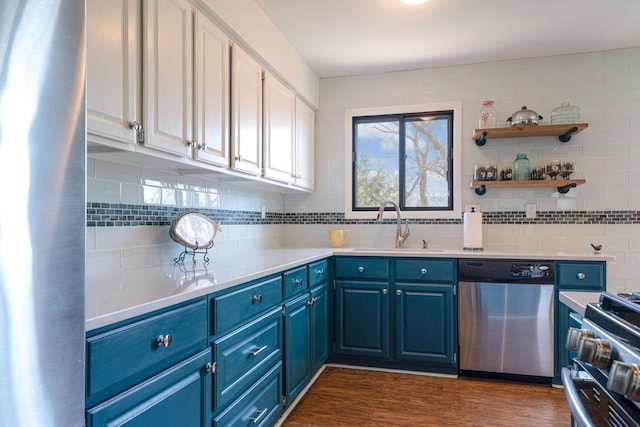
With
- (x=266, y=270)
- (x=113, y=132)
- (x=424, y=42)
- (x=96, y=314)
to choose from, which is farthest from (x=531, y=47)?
(x=96, y=314)

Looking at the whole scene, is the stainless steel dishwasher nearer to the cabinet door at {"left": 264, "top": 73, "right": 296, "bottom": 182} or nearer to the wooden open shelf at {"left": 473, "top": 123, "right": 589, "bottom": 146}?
the wooden open shelf at {"left": 473, "top": 123, "right": 589, "bottom": 146}

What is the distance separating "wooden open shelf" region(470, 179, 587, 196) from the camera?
2959 mm

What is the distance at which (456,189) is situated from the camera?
10.9ft

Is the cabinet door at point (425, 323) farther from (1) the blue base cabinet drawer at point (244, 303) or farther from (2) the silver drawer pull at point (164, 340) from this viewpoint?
(2) the silver drawer pull at point (164, 340)

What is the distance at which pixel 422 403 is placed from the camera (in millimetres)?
2385

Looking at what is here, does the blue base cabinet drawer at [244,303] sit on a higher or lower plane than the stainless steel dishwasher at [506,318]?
higher

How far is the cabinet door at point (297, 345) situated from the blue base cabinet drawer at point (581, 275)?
1.69 meters

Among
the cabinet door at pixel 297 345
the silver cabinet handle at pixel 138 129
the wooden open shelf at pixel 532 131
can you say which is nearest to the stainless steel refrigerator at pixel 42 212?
the silver cabinet handle at pixel 138 129

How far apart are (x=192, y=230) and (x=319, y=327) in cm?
111

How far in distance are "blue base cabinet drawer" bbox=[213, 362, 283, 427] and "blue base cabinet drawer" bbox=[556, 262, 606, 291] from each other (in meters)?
1.93

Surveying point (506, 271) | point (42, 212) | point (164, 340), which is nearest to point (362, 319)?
point (506, 271)

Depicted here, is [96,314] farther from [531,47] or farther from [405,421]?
[531,47]

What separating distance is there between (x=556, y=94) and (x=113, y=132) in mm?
3209

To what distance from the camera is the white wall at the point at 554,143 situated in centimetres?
302
